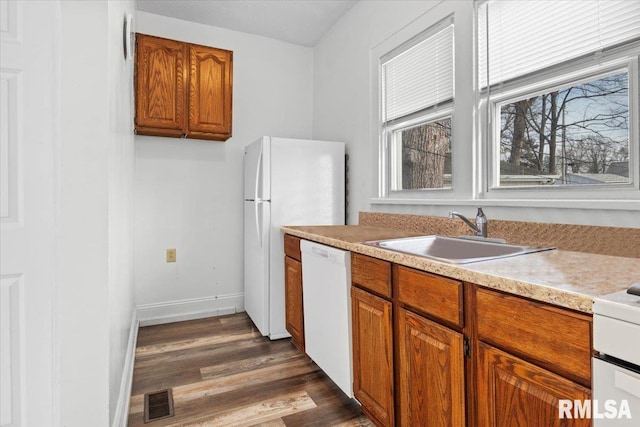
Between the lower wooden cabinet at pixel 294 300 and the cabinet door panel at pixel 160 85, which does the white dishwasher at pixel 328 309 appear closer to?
the lower wooden cabinet at pixel 294 300

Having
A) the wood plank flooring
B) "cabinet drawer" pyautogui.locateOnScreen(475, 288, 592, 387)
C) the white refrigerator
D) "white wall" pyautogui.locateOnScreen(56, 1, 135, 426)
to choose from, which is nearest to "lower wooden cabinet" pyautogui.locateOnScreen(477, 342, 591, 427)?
"cabinet drawer" pyautogui.locateOnScreen(475, 288, 592, 387)

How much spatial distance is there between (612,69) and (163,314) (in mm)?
3412

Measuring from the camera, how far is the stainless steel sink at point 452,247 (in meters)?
1.51

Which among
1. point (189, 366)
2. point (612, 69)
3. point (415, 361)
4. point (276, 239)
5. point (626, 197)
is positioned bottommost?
point (189, 366)

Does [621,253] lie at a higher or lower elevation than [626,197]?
lower

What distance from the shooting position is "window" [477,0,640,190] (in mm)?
1352

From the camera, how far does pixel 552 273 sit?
989 millimetres

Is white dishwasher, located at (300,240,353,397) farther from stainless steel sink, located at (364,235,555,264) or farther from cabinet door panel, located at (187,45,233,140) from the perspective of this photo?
cabinet door panel, located at (187,45,233,140)

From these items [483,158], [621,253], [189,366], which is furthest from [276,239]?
[621,253]

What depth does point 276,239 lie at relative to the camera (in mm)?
2717

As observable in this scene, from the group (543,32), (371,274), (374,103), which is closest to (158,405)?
(371,274)

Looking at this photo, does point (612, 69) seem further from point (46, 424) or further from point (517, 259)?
point (46, 424)

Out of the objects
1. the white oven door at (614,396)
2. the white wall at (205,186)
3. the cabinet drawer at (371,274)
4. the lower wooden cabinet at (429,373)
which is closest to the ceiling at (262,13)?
the white wall at (205,186)

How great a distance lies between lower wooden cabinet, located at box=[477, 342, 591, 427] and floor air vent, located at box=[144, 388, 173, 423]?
4.96 ft
